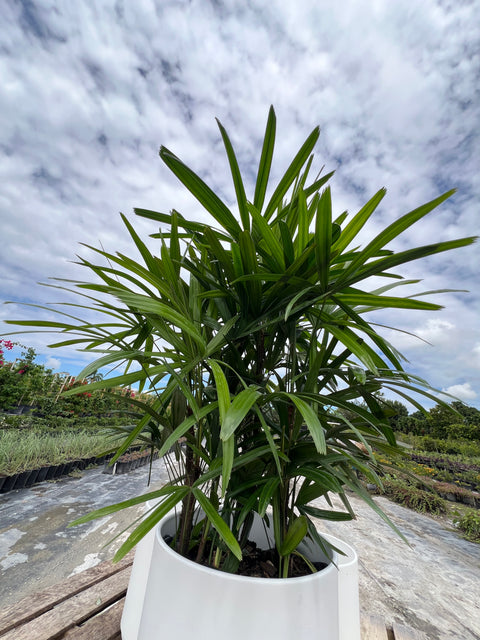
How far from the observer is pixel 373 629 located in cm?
72

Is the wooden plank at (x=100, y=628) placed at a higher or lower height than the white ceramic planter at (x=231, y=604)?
lower

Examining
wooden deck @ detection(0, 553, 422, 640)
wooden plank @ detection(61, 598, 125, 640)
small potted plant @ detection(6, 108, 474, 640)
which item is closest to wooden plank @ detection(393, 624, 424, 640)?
wooden deck @ detection(0, 553, 422, 640)

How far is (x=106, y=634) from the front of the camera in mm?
568

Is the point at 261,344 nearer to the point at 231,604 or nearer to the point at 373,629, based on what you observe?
the point at 231,604

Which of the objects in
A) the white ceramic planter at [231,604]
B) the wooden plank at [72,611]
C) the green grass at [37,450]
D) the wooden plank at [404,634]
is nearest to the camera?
the white ceramic planter at [231,604]

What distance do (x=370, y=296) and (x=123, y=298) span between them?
1.31 ft

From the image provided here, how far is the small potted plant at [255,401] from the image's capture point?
0.40m

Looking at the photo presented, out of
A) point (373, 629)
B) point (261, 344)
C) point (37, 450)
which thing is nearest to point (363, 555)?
point (373, 629)

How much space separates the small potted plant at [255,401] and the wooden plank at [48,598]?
20cm

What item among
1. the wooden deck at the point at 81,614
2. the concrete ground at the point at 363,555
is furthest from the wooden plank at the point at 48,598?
the concrete ground at the point at 363,555

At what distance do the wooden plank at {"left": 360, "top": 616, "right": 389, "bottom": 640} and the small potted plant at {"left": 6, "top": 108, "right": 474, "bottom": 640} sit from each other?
174 millimetres

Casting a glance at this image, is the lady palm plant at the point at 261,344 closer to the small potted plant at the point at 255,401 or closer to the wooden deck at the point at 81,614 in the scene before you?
the small potted plant at the point at 255,401

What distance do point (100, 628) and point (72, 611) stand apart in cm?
7

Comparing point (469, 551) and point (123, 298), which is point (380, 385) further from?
point (469, 551)
